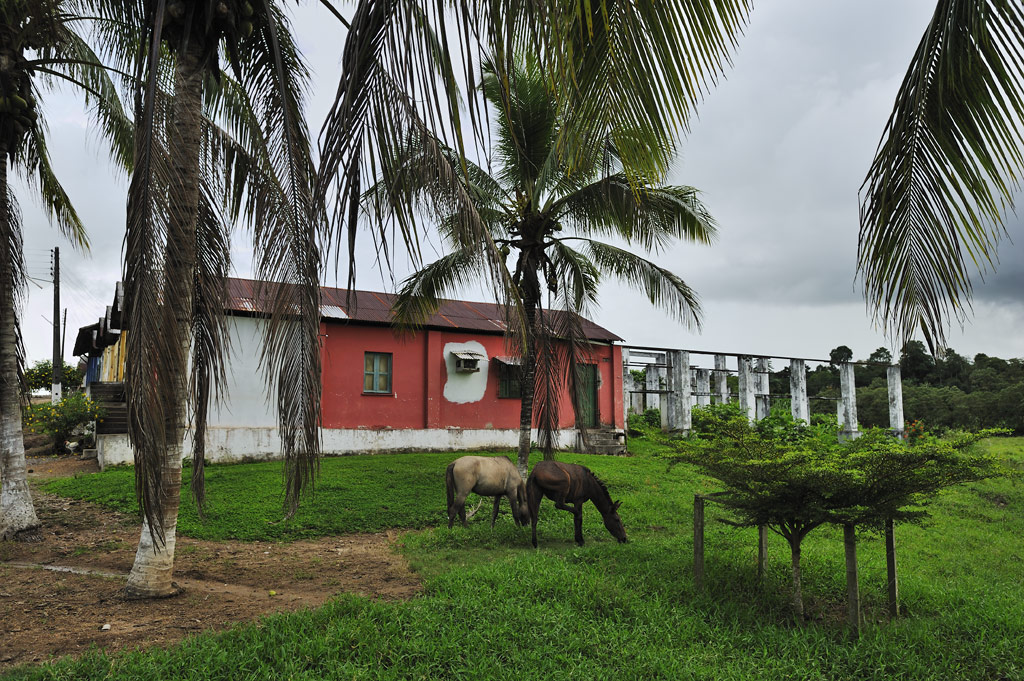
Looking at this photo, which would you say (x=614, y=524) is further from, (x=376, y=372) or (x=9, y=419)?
(x=376, y=372)

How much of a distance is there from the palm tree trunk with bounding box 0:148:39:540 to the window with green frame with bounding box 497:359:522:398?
1258 cm

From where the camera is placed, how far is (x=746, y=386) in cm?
2389

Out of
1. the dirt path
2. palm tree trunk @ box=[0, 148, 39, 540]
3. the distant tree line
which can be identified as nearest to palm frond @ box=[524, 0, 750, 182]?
the dirt path

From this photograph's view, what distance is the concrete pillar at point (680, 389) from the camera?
22531mm

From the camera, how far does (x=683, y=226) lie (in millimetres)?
12797

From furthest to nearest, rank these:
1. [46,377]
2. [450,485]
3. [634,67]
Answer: [46,377] < [450,485] < [634,67]

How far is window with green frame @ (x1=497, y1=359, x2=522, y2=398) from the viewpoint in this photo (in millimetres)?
19891

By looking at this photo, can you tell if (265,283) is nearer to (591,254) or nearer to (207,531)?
(207,531)

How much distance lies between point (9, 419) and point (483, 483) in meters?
6.27

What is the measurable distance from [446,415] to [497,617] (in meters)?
13.3

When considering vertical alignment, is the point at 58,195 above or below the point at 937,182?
above

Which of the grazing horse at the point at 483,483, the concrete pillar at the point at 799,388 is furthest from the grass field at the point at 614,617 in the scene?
the concrete pillar at the point at 799,388

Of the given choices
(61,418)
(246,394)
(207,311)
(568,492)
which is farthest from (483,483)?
(61,418)

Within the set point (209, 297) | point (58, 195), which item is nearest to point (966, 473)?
point (209, 297)
